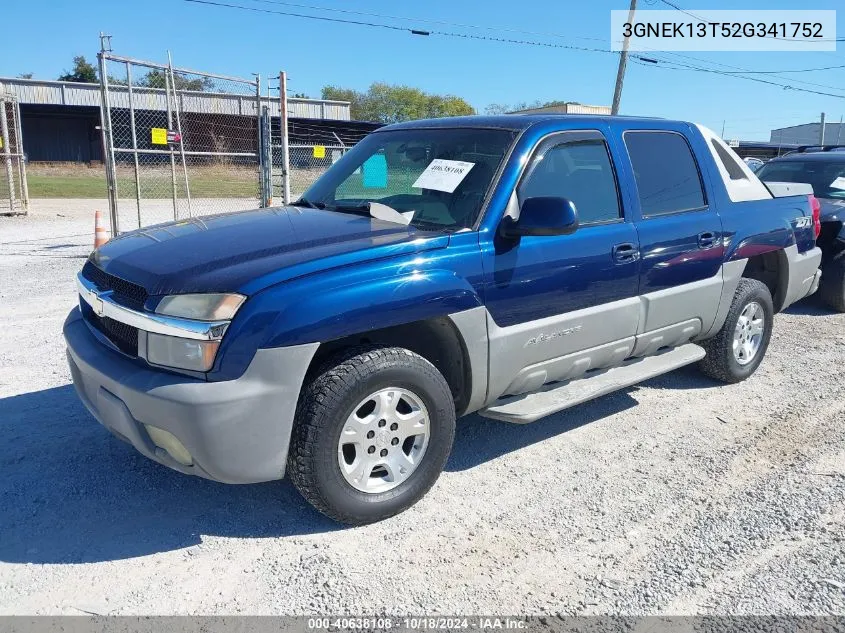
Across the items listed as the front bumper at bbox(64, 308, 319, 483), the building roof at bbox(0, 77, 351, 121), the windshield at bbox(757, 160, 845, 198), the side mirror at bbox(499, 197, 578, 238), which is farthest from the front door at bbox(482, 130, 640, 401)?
the building roof at bbox(0, 77, 351, 121)

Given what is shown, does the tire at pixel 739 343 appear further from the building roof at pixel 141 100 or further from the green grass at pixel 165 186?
the building roof at pixel 141 100

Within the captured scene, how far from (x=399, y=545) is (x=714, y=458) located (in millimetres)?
2070

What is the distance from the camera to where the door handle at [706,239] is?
4.57 metres

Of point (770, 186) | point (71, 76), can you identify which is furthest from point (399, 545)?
point (71, 76)

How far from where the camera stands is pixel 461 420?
456 centimetres

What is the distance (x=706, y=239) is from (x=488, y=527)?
2547 mm

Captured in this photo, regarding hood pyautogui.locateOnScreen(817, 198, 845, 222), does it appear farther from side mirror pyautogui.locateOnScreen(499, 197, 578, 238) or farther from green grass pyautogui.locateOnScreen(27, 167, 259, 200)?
green grass pyautogui.locateOnScreen(27, 167, 259, 200)

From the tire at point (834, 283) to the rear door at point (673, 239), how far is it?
153 inches

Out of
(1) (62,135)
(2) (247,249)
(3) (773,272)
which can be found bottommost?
(3) (773,272)

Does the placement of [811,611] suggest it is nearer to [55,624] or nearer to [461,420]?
[461,420]

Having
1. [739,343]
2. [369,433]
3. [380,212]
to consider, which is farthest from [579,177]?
[739,343]

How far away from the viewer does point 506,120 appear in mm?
3998

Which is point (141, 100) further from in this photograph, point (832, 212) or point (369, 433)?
point (369, 433)

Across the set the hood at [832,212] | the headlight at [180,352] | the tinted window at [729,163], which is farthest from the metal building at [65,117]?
the headlight at [180,352]
